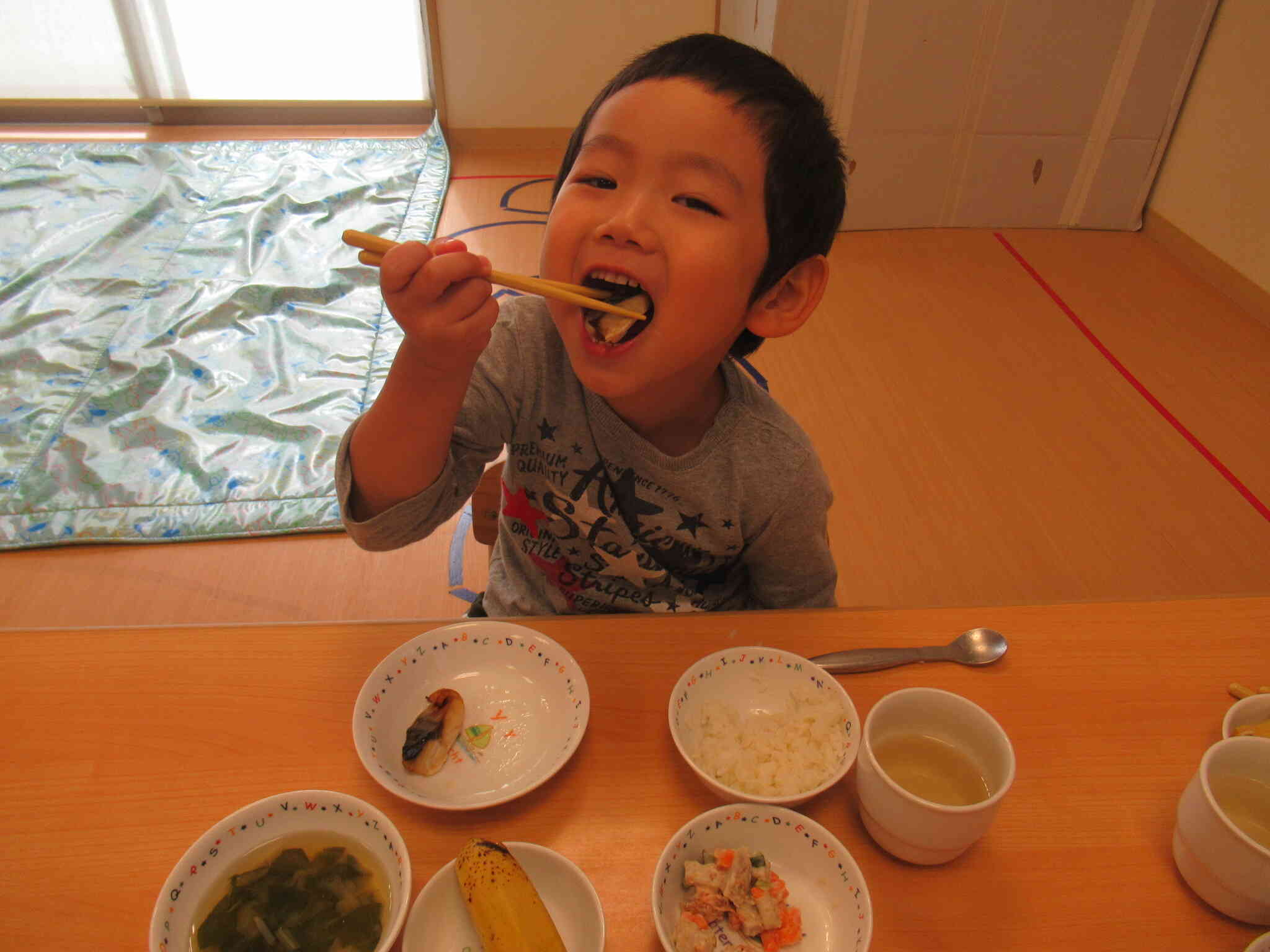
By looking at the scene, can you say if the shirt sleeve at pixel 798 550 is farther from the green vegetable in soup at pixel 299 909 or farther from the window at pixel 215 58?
the window at pixel 215 58

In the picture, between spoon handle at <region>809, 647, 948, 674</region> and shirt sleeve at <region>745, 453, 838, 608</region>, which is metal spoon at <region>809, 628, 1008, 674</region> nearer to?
spoon handle at <region>809, 647, 948, 674</region>

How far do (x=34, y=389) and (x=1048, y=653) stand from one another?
8.38ft

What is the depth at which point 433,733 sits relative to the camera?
2.38 feet

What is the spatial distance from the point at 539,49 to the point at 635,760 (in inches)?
150

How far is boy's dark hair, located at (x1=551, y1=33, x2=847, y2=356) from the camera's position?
83 cm

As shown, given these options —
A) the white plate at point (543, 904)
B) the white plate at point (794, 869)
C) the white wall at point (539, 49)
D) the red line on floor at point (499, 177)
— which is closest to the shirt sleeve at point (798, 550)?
the white plate at point (794, 869)

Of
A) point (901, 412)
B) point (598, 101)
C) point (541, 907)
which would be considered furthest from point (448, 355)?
point (901, 412)

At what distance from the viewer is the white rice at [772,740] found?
70 centimetres

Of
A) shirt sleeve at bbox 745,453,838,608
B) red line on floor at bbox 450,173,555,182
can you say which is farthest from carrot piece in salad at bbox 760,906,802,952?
red line on floor at bbox 450,173,555,182

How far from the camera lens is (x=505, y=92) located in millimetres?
3910

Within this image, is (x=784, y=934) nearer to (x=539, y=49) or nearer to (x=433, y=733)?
(x=433, y=733)

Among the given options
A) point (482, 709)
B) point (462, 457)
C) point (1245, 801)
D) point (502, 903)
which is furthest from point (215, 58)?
point (1245, 801)

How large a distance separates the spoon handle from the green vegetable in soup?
0.43 m

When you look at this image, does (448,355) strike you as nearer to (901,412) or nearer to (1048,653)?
(1048,653)
